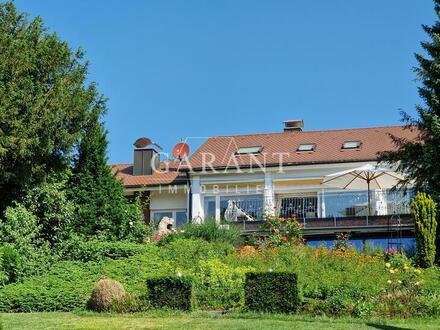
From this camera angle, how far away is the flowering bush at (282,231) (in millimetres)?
22625

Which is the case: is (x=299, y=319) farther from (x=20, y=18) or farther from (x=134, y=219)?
(x=20, y=18)

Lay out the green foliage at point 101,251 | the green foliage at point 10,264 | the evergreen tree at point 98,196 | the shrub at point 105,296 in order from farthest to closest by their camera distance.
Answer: the evergreen tree at point 98,196, the green foliage at point 101,251, the green foliage at point 10,264, the shrub at point 105,296

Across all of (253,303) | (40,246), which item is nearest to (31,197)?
(40,246)

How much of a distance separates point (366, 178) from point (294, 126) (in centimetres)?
1379

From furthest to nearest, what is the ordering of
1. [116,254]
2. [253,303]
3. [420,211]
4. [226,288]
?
[116,254] → [420,211] → [226,288] → [253,303]

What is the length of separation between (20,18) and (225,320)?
1453 centimetres

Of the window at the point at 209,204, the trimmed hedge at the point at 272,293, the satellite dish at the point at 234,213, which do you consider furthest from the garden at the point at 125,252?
the window at the point at 209,204

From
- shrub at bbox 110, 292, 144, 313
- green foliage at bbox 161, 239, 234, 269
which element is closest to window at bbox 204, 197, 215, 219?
green foliage at bbox 161, 239, 234, 269

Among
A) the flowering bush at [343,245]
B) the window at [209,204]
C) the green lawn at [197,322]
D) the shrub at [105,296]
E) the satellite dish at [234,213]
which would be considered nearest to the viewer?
the green lawn at [197,322]

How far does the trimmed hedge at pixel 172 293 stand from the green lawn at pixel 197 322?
17.2 inches

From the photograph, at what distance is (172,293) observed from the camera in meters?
14.8

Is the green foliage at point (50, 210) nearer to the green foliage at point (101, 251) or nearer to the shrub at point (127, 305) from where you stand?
the green foliage at point (101, 251)

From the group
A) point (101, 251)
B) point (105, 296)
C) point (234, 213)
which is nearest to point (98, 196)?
point (101, 251)

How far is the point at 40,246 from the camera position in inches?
901
